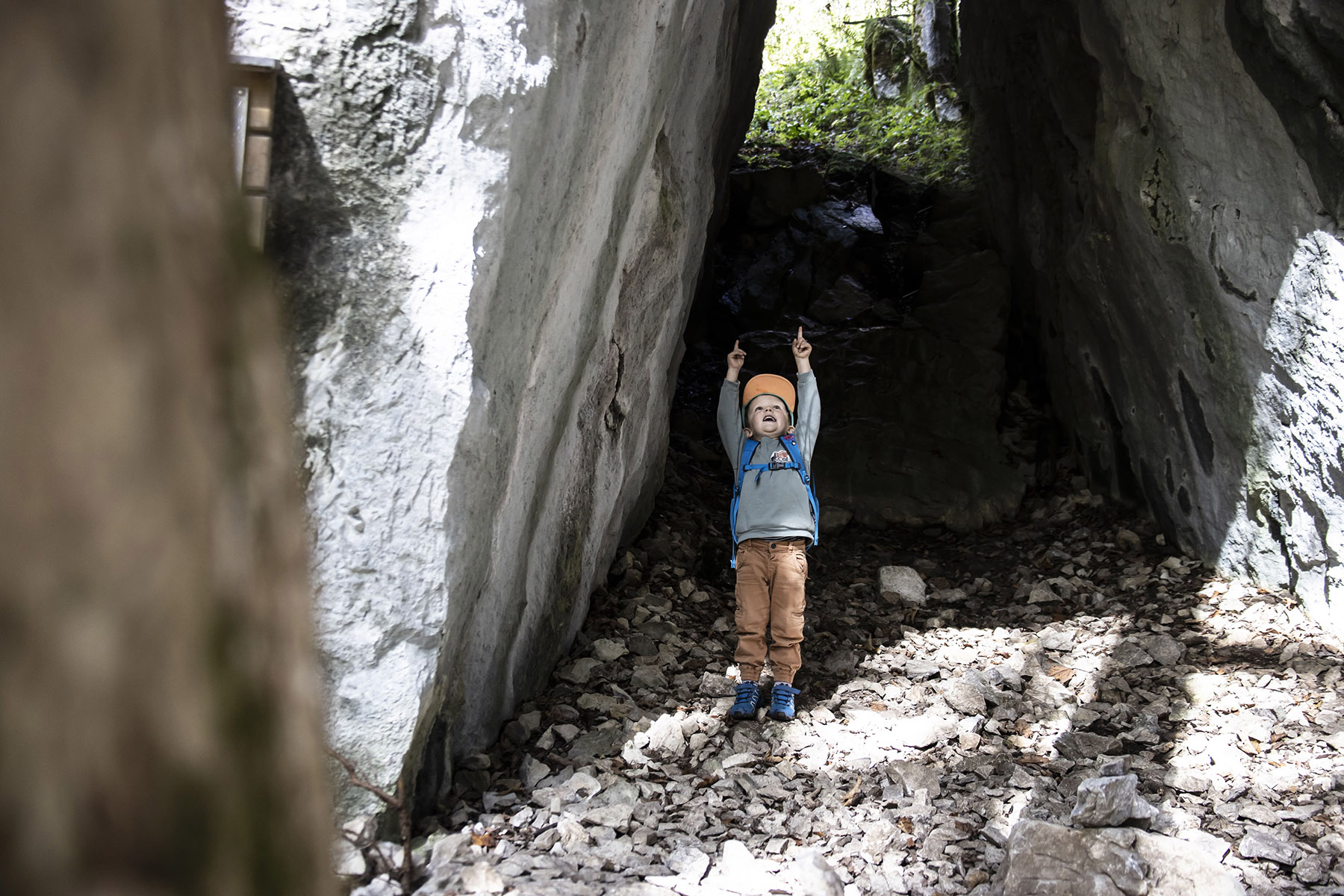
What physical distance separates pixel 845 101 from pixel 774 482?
9.55 m

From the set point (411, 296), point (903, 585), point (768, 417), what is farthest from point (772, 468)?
point (411, 296)

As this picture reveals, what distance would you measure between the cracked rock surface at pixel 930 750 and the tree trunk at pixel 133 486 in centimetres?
193

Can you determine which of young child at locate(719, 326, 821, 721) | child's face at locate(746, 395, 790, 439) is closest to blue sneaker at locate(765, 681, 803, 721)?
young child at locate(719, 326, 821, 721)

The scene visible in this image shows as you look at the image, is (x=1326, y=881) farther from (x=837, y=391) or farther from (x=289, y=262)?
(x=837, y=391)

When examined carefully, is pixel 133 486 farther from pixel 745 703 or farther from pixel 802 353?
pixel 802 353

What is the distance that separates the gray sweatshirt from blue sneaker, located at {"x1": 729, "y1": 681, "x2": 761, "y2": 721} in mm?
616

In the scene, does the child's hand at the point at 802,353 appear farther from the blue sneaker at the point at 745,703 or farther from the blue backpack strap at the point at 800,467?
the blue sneaker at the point at 745,703

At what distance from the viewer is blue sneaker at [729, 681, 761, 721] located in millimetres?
3621

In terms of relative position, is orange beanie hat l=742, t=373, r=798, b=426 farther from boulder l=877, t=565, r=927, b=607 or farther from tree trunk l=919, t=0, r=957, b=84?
tree trunk l=919, t=0, r=957, b=84

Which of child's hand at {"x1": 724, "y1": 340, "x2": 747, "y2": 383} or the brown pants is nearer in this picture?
the brown pants

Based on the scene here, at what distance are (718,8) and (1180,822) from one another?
14.9ft

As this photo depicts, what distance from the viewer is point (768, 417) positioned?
3930 mm

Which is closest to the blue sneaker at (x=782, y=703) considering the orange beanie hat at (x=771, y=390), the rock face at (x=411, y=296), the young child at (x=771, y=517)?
the young child at (x=771, y=517)

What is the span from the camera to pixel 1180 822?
273 cm
